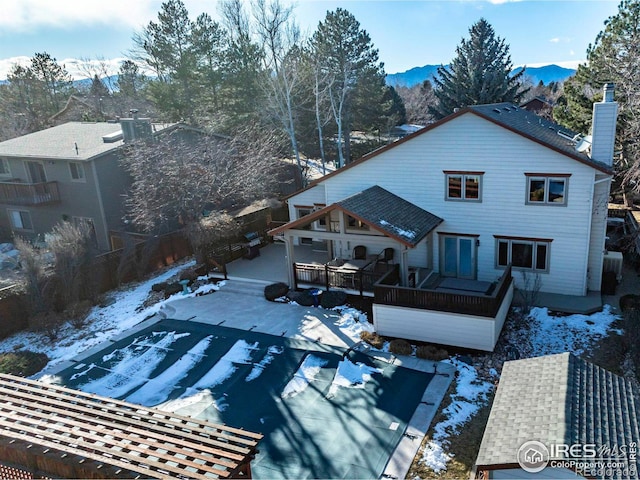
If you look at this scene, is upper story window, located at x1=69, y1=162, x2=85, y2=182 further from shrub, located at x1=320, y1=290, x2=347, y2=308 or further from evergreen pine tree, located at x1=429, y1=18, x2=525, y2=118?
evergreen pine tree, located at x1=429, y1=18, x2=525, y2=118

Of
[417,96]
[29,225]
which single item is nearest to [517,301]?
[29,225]

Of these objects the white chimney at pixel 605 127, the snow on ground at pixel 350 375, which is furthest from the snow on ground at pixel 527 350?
the white chimney at pixel 605 127

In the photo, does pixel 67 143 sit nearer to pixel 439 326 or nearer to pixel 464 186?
pixel 464 186

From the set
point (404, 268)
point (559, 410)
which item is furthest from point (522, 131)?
point (559, 410)

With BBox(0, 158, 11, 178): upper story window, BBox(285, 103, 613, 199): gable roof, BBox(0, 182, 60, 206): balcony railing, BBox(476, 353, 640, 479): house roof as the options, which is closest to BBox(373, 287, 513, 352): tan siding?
BBox(476, 353, 640, 479): house roof

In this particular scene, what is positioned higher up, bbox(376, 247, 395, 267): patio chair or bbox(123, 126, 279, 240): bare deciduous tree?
bbox(123, 126, 279, 240): bare deciduous tree

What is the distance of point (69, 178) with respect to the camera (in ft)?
81.8

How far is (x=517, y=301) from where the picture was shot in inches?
637

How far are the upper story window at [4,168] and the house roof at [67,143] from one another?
72 cm

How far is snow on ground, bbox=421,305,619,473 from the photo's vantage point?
9973 mm

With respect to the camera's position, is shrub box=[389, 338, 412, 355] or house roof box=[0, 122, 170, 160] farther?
house roof box=[0, 122, 170, 160]

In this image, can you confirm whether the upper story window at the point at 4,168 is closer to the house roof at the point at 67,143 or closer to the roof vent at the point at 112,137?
the house roof at the point at 67,143

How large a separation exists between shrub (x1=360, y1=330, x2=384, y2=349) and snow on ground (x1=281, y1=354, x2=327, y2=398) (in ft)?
5.55

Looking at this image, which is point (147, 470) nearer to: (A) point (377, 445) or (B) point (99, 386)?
(A) point (377, 445)
